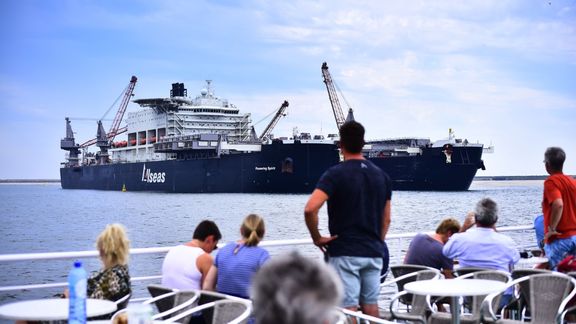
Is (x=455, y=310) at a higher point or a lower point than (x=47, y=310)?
lower

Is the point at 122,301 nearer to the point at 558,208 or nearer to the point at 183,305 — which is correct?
the point at 183,305

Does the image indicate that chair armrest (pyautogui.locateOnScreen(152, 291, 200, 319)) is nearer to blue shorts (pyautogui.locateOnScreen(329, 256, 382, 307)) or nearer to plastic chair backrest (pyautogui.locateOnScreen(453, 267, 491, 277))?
blue shorts (pyautogui.locateOnScreen(329, 256, 382, 307))

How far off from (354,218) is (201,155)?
62.7 meters

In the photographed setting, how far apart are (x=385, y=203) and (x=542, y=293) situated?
47.7 inches

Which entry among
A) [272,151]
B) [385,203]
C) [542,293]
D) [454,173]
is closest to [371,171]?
[385,203]

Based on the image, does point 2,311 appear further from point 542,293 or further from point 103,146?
point 103,146

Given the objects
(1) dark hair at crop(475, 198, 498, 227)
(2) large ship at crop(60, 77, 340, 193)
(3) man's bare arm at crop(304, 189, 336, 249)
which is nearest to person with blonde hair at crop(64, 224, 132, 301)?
(3) man's bare arm at crop(304, 189, 336, 249)

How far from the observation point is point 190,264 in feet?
14.9

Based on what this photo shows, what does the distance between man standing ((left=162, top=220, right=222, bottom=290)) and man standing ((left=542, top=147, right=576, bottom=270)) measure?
2402 millimetres

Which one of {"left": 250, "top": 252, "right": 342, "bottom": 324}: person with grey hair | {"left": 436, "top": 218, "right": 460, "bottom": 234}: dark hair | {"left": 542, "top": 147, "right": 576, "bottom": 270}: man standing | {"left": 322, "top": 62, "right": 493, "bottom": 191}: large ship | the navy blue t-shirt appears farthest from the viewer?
{"left": 322, "top": 62, "right": 493, "bottom": 191}: large ship

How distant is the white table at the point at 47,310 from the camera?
11.0ft

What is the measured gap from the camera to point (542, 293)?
4352 mm

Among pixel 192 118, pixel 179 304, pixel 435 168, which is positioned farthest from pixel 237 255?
pixel 192 118

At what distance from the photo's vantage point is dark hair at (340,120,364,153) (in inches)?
152
